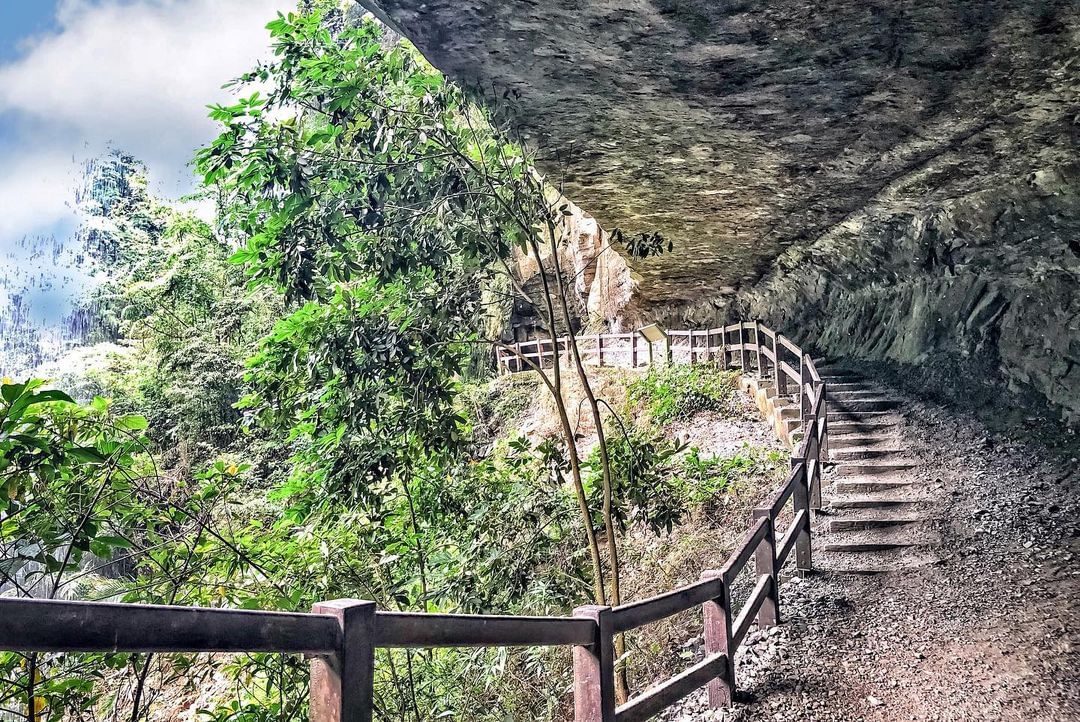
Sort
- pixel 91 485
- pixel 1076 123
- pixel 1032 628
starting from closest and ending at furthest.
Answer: pixel 91 485
pixel 1032 628
pixel 1076 123

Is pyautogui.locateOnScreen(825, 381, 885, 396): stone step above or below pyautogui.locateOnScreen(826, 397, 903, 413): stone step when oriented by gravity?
above

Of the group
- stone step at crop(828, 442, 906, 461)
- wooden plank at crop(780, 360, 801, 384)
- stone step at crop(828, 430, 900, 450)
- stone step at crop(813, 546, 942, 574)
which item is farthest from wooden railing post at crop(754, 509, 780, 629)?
wooden plank at crop(780, 360, 801, 384)

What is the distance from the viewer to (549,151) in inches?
325

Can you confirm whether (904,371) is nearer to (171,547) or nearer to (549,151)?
(549,151)

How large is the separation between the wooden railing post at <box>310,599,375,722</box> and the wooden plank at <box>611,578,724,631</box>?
1626 mm

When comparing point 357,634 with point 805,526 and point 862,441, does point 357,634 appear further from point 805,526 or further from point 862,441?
point 862,441

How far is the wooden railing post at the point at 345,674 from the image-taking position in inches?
61.9

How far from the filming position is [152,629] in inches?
50.8

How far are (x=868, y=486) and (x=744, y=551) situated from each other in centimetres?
472

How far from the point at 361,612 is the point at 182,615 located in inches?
16.3

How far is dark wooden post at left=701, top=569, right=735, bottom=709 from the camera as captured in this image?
4.24 meters

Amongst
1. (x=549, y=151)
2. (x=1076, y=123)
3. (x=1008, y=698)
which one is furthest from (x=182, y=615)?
(x=1076, y=123)

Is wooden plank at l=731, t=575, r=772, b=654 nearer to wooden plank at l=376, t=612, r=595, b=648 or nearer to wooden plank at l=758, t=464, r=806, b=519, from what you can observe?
wooden plank at l=758, t=464, r=806, b=519

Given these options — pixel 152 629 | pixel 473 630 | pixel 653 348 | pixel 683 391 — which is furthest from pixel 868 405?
pixel 152 629
